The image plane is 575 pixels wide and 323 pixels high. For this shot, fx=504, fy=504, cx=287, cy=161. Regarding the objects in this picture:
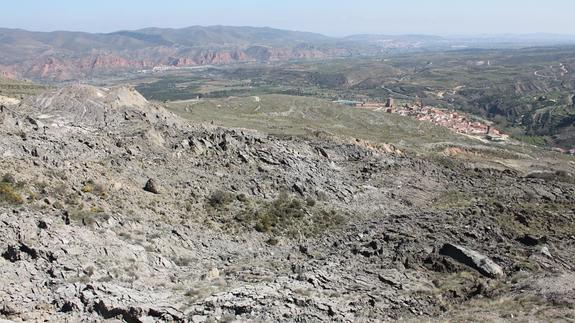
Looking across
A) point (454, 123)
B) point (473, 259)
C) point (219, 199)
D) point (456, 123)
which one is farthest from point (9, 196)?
point (456, 123)

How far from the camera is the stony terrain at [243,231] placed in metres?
14.2

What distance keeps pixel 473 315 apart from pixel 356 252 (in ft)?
20.8

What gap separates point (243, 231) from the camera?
840 inches

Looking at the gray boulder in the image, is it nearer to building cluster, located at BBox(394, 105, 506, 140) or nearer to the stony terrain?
the stony terrain

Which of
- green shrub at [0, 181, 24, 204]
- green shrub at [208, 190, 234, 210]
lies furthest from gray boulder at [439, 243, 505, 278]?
A: green shrub at [0, 181, 24, 204]

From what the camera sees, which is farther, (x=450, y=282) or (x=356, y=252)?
(x=356, y=252)

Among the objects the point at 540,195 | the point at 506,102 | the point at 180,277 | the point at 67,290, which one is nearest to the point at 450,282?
the point at 180,277

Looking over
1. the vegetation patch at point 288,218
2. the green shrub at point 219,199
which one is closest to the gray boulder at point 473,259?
the vegetation patch at point 288,218

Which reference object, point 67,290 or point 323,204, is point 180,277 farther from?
point 323,204

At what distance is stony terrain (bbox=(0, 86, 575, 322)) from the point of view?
14219mm

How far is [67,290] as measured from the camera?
13.5 meters

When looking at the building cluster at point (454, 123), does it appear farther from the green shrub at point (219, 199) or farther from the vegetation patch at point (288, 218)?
the green shrub at point (219, 199)

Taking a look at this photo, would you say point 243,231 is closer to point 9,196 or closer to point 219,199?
point 219,199

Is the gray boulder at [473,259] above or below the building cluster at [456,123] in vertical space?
above
